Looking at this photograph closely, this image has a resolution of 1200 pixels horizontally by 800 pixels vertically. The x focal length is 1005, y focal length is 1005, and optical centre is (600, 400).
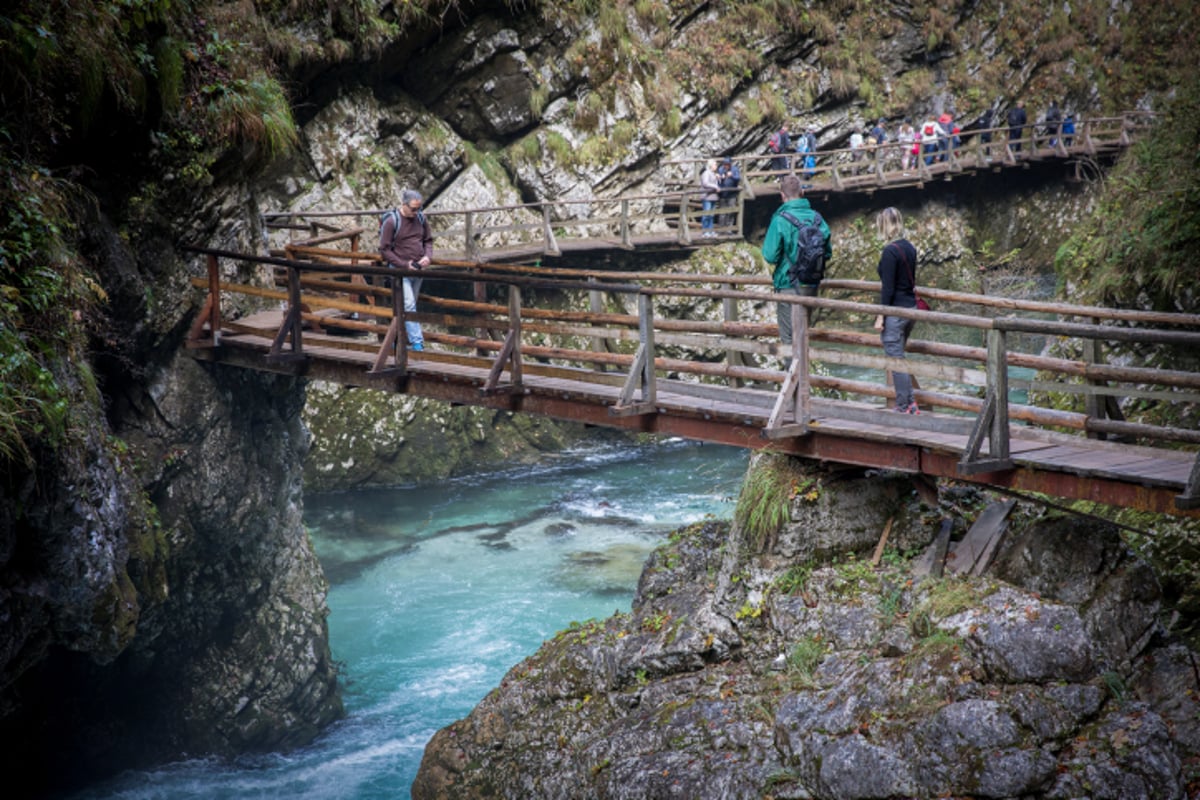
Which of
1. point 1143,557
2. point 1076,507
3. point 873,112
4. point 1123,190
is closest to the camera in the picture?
point 1143,557

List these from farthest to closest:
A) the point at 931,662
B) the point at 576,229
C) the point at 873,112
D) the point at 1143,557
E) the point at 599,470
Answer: the point at 873,112 < the point at 576,229 < the point at 599,470 < the point at 1143,557 < the point at 931,662

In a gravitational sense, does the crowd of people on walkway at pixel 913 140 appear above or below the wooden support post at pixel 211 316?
above

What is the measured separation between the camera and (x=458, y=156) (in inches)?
892

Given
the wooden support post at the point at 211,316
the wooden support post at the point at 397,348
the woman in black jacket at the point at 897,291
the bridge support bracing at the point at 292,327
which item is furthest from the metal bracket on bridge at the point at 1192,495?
the wooden support post at the point at 211,316

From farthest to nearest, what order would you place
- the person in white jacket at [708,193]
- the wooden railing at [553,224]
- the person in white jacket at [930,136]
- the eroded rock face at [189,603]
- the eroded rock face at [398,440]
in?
the person in white jacket at [930,136]
the person in white jacket at [708,193]
the wooden railing at [553,224]
the eroded rock face at [398,440]
the eroded rock face at [189,603]

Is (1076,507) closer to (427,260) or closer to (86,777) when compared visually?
(427,260)

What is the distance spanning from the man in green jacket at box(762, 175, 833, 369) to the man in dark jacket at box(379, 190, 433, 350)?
4.46 metres

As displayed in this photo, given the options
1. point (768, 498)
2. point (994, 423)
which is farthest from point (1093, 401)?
point (768, 498)

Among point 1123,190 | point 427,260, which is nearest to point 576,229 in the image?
point 427,260

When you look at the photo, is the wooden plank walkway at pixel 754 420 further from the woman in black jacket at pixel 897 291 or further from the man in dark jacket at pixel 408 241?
the man in dark jacket at pixel 408 241

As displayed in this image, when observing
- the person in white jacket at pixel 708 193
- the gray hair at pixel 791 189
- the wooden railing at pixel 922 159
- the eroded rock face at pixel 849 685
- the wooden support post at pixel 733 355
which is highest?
the wooden railing at pixel 922 159

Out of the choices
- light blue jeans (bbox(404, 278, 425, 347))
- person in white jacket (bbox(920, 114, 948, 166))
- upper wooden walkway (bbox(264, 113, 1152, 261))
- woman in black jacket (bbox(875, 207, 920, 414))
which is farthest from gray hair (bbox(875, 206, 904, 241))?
person in white jacket (bbox(920, 114, 948, 166))

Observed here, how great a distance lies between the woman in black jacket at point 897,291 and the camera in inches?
316

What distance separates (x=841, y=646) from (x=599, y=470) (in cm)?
1400
